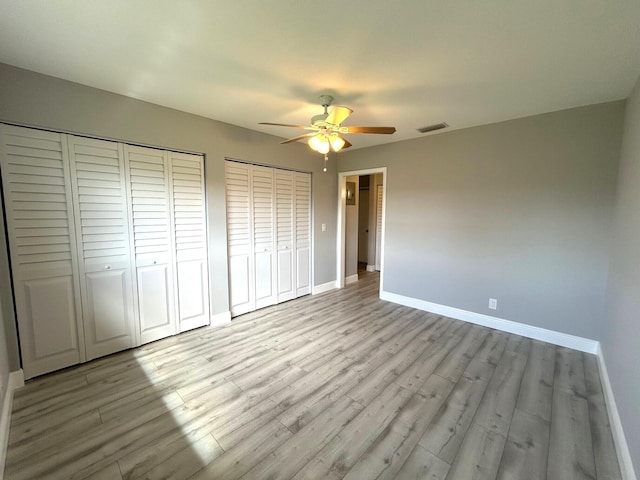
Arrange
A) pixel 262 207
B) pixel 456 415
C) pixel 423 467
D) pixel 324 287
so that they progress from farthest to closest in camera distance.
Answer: pixel 324 287 < pixel 262 207 < pixel 456 415 < pixel 423 467

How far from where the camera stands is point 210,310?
3150 mm

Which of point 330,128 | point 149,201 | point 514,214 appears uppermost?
point 330,128

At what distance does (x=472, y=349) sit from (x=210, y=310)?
116 inches

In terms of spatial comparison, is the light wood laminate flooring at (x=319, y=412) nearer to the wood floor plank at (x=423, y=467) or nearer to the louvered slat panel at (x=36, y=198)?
the wood floor plank at (x=423, y=467)

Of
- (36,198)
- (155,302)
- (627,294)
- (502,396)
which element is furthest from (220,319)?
(627,294)

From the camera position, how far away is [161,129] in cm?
261

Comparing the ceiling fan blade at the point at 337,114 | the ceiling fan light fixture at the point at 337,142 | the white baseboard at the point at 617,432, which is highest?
the ceiling fan blade at the point at 337,114

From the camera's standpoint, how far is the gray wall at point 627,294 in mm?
1439

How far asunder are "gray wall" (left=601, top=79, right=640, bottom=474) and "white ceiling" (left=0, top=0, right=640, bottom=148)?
23.6 inches

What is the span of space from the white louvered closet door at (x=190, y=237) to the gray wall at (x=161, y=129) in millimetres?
94

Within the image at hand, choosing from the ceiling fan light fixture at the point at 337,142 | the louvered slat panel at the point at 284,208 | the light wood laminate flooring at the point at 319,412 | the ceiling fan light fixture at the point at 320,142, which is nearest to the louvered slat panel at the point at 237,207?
the louvered slat panel at the point at 284,208

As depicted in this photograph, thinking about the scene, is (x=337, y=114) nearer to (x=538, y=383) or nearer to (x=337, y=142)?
(x=337, y=142)

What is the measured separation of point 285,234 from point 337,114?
6.99ft

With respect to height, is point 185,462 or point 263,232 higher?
point 263,232
